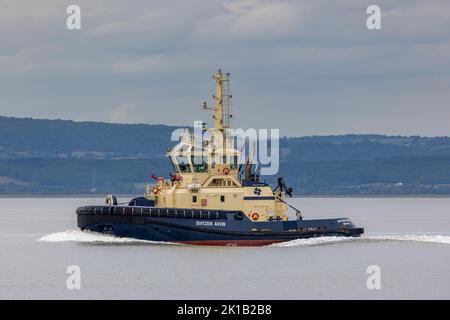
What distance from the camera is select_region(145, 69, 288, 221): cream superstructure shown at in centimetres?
5906

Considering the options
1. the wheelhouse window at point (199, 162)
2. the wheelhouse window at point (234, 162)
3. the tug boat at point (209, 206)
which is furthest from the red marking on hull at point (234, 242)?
the wheelhouse window at point (234, 162)

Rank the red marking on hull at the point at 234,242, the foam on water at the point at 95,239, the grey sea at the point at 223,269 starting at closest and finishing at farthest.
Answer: the grey sea at the point at 223,269 → the red marking on hull at the point at 234,242 → the foam on water at the point at 95,239

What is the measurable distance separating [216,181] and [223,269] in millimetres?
8414

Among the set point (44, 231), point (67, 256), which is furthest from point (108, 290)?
point (44, 231)

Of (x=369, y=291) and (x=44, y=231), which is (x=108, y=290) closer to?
(x=369, y=291)

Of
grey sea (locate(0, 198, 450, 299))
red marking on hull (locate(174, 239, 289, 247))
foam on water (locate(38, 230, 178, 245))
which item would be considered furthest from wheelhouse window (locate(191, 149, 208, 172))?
foam on water (locate(38, 230, 178, 245))

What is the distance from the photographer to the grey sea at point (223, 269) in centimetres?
4575

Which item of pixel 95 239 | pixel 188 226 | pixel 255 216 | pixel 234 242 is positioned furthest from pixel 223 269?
pixel 95 239

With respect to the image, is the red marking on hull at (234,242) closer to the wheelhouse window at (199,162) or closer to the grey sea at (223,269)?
the grey sea at (223,269)

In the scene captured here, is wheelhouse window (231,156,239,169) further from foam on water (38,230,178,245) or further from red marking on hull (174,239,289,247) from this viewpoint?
foam on water (38,230,178,245)

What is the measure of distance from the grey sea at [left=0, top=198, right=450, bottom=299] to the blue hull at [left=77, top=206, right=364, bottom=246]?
0.49 meters

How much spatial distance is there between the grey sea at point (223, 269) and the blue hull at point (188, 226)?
49 cm

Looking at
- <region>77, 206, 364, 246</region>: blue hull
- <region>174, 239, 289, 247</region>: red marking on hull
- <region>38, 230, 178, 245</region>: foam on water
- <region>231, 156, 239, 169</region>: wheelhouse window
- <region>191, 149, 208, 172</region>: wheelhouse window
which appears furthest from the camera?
<region>231, 156, 239, 169</region>: wheelhouse window
